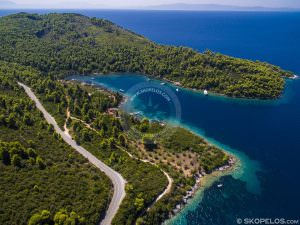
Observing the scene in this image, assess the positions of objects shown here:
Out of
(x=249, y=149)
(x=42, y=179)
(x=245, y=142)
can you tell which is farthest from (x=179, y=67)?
(x=42, y=179)

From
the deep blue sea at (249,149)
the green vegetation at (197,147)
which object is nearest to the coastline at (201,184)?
the deep blue sea at (249,149)

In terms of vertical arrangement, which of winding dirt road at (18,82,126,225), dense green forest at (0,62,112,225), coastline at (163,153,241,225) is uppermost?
dense green forest at (0,62,112,225)

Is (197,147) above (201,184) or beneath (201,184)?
above

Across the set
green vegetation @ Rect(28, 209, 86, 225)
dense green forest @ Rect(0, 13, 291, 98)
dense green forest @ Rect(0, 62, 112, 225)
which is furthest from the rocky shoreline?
dense green forest @ Rect(0, 13, 291, 98)

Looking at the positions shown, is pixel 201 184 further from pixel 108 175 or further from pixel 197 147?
pixel 108 175

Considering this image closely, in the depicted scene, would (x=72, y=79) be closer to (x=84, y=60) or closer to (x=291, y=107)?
(x=84, y=60)

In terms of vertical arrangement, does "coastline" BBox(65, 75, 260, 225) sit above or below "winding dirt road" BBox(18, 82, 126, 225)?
below

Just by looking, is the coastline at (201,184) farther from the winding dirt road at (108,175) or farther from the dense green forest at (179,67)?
the dense green forest at (179,67)

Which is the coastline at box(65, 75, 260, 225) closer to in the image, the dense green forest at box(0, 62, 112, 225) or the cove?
the cove
